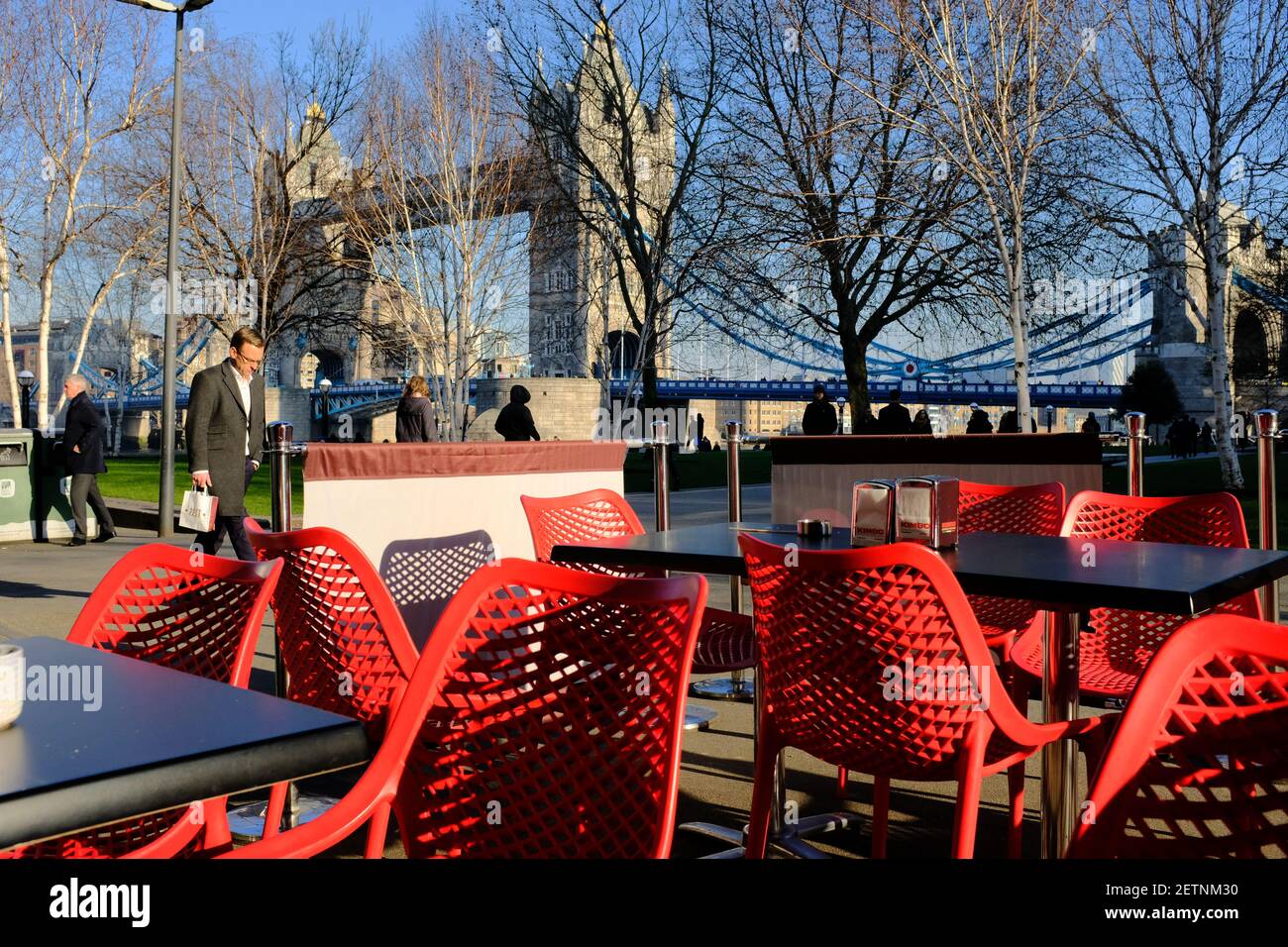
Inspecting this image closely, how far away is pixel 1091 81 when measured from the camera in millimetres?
16422

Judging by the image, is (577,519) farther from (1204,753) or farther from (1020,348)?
(1020,348)

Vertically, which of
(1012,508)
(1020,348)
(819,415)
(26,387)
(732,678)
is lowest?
(732,678)

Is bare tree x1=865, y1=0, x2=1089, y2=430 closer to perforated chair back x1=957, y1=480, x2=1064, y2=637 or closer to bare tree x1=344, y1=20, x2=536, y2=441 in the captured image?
bare tree x1=344, y1=20, x2=536, y2=441

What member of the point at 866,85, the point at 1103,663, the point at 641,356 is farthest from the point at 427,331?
the point at 1103,663

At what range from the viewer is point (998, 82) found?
46.2 ft

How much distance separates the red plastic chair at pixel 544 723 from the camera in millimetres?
1927

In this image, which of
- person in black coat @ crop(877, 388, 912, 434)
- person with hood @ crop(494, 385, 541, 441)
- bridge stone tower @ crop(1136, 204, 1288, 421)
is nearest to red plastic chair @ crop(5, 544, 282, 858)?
person with hood @ crop(494, 385, 541, 441)

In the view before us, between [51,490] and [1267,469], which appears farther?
[51,490]

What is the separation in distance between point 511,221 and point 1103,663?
1848 cm

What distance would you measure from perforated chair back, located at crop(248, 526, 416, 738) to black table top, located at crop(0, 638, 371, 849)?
66 centimetres

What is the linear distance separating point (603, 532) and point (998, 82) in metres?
11.4

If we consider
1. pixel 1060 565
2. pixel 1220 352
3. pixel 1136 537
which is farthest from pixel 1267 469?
pixel 1220 352

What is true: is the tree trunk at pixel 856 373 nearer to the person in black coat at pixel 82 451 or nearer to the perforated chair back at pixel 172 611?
the person in black coat at pixel 82 451

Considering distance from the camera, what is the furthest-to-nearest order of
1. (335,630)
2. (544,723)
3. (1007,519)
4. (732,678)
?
1. (732,678)
2. (1007,519)
3. (335,630)
4. (544,723)
